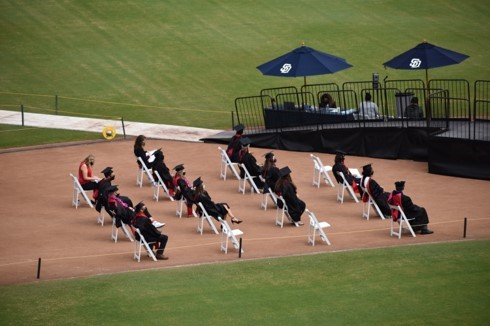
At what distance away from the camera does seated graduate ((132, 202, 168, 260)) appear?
1032 inches

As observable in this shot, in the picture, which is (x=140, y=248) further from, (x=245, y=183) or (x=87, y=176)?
(x=245, y=183)

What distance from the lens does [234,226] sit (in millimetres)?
28953

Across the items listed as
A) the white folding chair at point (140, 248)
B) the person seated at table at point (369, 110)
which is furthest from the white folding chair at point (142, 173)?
the person seated at table at point (369, 110)

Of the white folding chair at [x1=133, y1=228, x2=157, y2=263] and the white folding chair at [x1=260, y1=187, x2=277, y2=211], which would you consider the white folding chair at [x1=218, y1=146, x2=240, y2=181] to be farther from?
the white folding chair at [x1=133, y1=228, x2=157, y2=263]


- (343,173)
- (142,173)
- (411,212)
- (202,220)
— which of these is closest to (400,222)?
(411,212)

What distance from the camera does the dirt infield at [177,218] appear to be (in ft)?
87.1

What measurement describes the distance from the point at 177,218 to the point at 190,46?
1970cm

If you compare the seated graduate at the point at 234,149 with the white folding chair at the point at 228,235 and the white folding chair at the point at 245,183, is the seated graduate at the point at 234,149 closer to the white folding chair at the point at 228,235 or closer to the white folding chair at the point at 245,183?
the white folding chair at the point at 245,183

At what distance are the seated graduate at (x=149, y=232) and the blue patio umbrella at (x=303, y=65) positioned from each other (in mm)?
11693

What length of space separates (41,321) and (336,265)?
6.95m

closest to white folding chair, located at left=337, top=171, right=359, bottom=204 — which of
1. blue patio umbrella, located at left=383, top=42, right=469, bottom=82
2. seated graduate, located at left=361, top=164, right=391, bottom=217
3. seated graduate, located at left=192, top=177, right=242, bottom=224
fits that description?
seated graduate, located at left=361, top=164, right=391, bottom=217

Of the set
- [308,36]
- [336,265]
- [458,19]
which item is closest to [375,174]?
[336,265]

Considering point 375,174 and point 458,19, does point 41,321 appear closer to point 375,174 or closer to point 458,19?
point 375,174

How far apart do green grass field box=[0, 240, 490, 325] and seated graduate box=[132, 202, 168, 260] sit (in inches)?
49.9
